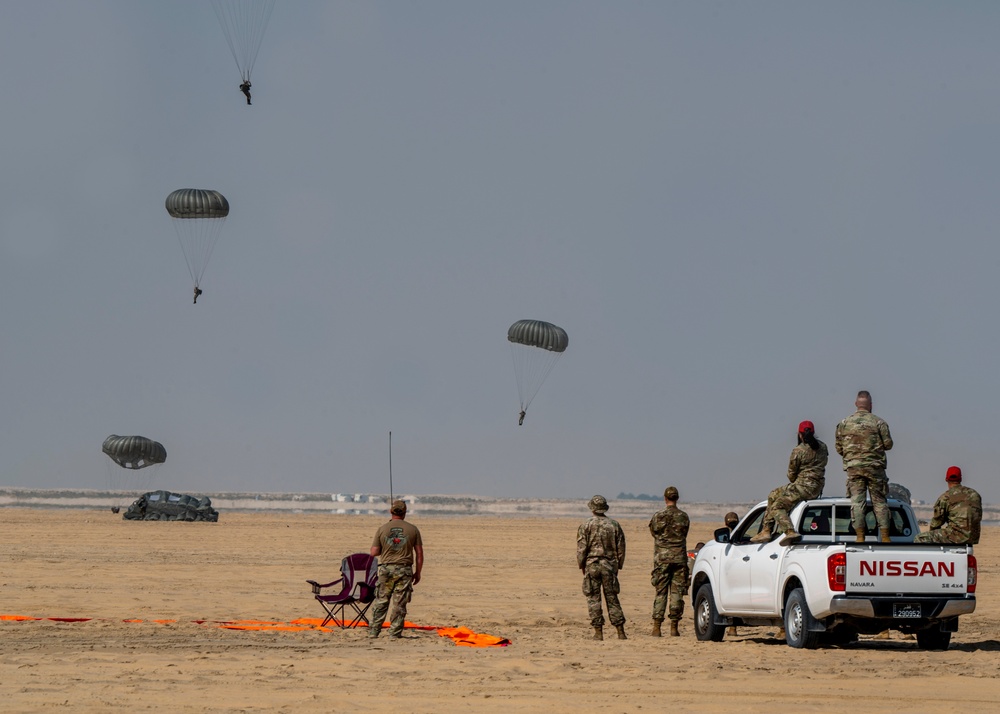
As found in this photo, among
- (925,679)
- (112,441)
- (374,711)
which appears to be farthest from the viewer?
(112,441)

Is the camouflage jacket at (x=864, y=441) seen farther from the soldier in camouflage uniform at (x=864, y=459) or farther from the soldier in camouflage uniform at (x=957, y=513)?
the soldier in camouflage uniform at (x=957, y=513)

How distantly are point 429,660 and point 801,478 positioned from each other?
4.85 m

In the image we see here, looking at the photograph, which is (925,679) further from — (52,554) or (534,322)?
(534,322)

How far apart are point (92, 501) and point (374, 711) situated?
112m

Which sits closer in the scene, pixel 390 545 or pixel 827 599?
pixel 827 599

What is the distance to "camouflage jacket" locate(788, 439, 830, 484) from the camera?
1520 centimetres

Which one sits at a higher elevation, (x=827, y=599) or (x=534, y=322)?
(x=534, y=322)

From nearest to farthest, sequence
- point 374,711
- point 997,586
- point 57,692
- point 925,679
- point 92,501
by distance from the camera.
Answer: point 374,711 < point 57,692 < point 925,679 < point 997,586 < point 92,501

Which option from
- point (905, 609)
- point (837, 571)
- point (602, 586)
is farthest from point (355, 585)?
point (905, 609)

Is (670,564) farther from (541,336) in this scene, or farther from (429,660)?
(541,336)

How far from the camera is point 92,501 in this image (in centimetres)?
11600

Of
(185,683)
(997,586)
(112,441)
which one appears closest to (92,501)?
(112,441)

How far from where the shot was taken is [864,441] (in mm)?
14656

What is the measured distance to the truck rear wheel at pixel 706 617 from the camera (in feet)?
52.8
